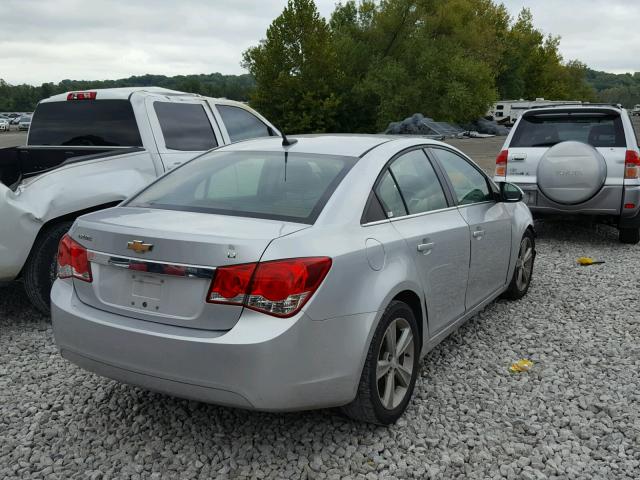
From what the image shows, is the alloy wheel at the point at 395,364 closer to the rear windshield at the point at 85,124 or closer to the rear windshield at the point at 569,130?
the rear windshield at the point at 85,124

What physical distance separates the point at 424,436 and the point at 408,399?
0.25 m

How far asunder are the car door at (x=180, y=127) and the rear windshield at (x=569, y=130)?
13.6 feet

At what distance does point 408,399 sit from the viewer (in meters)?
3.47

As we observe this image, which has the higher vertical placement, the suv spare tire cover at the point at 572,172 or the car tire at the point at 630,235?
the suv spare tire cover at the point at 572,172

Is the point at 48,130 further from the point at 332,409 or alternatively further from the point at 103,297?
the point at 332,409

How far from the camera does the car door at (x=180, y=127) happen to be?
608 cm

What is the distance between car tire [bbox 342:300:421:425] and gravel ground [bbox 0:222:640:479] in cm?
14

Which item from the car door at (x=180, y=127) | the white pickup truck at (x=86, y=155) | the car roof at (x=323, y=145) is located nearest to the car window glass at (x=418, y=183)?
the car roof at (x=323, y=145)

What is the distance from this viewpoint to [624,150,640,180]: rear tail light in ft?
25.2

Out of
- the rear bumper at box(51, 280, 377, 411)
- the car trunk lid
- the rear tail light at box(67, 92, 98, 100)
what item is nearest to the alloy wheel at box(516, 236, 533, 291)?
the rear bumper at box(51, 280, 377, 411)

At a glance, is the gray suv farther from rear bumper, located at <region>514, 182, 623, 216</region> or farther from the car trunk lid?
the car trunk lid

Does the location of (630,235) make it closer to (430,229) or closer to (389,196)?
(430,229)

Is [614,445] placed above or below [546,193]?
below

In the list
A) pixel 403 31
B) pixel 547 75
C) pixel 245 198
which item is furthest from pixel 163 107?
pixel 547 75
